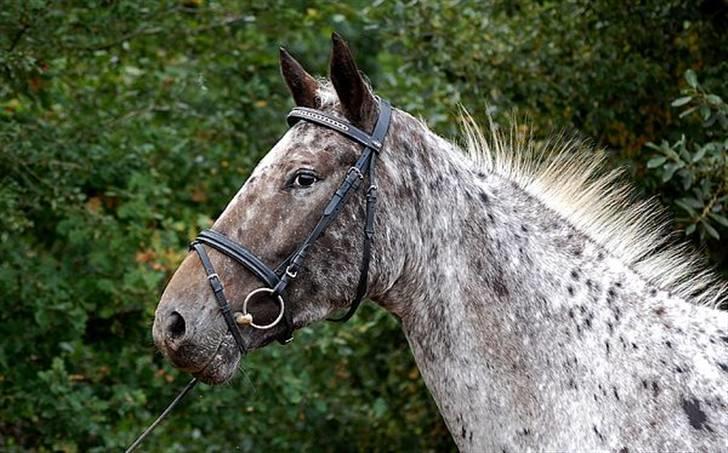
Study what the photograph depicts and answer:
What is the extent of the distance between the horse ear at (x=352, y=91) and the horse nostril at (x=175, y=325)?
83cm

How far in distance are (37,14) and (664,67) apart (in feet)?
11.3

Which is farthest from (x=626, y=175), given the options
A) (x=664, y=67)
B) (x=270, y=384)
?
(x=270, y=384)

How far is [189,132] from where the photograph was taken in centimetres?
740

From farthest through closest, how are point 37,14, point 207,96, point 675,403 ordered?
point 207,96
point 37,14
point 675,403

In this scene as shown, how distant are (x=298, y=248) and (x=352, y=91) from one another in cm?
53

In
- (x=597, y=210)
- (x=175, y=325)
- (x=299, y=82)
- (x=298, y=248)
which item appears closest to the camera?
(x=175, y=325)

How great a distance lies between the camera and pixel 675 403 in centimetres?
342

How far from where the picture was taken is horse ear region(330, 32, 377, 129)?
350 cm

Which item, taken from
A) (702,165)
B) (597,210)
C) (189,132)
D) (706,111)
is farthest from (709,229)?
(189,132)

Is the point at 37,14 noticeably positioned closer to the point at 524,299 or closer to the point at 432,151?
the point at 432,151

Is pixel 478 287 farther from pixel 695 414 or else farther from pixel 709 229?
pixel 709 229

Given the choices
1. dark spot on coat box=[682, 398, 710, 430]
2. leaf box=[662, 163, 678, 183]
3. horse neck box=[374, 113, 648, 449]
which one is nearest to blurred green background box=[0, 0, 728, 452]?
leaf box=[662, 163, 678, 183]

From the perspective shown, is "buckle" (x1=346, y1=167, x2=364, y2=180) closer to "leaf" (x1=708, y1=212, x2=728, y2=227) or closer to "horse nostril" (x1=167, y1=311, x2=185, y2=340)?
"horse nostril" (x1=167, y1=311, x2=185, y2=340)

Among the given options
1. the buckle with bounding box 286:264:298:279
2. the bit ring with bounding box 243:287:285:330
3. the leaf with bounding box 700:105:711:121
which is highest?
the leaf with bounding box 700:105:711:121
